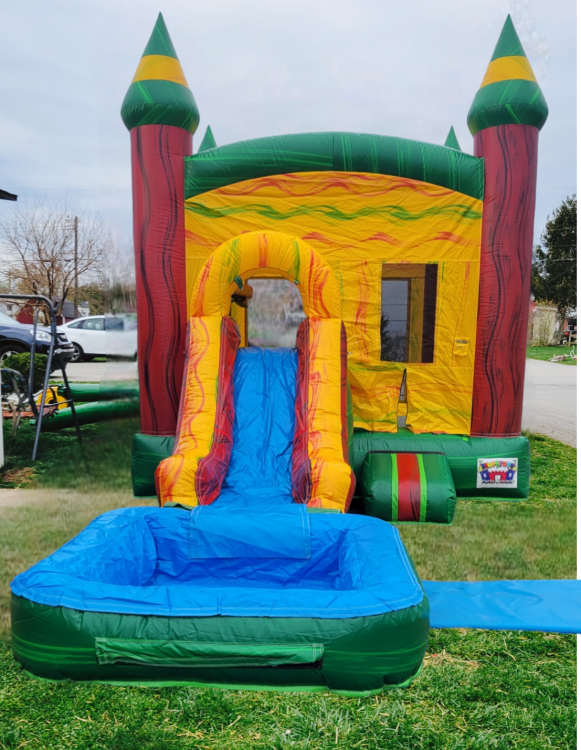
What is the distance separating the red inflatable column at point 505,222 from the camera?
3.59 meters

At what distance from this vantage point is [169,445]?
12.3ft

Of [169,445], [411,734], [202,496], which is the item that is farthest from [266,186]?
[411,734]

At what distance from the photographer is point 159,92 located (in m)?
3.61

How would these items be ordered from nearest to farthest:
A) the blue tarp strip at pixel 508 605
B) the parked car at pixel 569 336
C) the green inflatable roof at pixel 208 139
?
the blue tarp strip at pixel 508 605 < the green inflatable roof at pixel 208 139 < the parked car at pixel 569 336

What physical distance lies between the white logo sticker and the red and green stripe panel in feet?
1.19

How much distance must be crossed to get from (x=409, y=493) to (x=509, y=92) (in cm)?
261

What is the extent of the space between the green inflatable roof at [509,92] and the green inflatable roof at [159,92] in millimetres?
1915

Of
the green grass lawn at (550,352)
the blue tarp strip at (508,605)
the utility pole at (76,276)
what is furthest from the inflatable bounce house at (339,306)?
the utility pole at (76,276)

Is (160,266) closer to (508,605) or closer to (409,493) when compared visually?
(409,493)

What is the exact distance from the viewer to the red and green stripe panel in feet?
10.7

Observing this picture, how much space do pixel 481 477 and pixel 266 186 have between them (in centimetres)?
239

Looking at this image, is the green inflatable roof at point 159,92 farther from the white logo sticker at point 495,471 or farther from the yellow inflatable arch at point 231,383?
the white logo sticker at point 495,471

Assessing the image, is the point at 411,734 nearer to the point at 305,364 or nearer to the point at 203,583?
the point at 203,583

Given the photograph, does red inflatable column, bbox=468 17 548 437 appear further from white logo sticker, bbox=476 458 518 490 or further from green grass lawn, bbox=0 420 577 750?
green grass lawn, bbox=0 420 577 750
